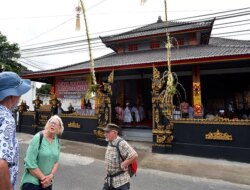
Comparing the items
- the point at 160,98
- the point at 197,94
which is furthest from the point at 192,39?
the point at 160,98

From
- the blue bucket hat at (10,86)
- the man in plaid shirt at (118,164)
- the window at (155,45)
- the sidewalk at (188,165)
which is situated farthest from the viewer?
the window at (155,45)

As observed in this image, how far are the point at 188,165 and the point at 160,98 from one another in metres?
2.91

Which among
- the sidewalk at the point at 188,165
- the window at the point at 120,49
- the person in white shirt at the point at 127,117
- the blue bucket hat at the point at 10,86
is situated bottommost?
the sidewalk at the point at 188,165

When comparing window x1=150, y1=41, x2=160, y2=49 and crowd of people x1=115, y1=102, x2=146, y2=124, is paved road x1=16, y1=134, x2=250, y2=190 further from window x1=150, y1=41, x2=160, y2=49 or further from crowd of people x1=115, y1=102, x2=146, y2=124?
window x1=150, y1=41, x2=160, y2=49

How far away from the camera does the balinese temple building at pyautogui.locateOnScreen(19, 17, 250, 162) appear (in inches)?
334

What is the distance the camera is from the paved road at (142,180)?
5.38 meters

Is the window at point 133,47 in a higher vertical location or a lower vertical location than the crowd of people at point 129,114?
higher

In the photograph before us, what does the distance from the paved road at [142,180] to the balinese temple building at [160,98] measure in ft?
6.73

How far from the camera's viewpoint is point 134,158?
3254mm

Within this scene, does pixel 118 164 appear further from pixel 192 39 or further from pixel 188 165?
pixel 192 39

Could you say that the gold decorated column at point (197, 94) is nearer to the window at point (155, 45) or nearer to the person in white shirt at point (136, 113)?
the person in white shirt at point (136, 113)

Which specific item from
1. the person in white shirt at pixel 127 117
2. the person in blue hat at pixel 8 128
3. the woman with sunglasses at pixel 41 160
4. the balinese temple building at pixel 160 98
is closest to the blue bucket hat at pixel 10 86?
the person in blue hat at pixel 8 128

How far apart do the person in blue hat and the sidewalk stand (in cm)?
587

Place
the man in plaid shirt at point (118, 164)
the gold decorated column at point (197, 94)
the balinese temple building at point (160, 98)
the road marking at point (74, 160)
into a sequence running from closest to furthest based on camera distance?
the man in plaid shirt at point (118, 164) → the road marking at point (74, 160) → the balinese temple building at point (160, 98) → the gold decorated column at point (197, 94)
